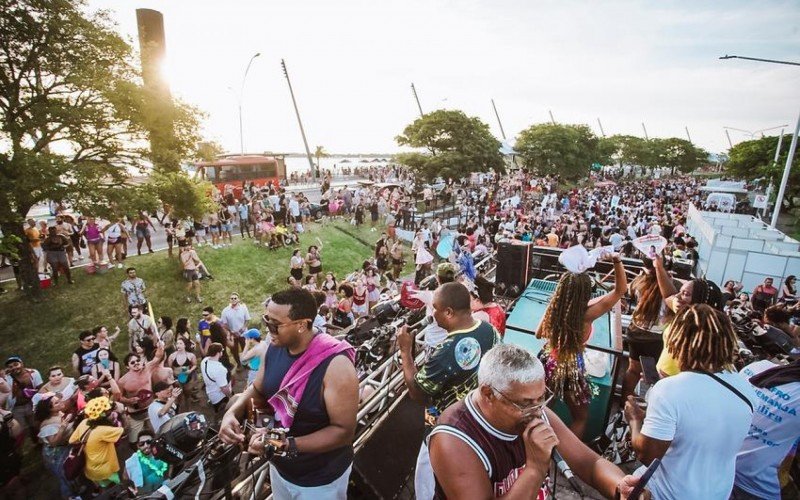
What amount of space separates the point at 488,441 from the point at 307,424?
1.29m

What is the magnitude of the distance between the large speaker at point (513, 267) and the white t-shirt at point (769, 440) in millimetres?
4933

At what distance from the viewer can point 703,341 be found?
212 centimetres

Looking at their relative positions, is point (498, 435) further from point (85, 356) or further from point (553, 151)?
point (553, 151)

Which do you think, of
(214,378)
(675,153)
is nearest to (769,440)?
(214,378)

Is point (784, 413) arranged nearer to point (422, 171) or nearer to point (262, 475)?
point (262, 475)

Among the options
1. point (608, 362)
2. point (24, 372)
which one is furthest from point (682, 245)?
point (24, 372)

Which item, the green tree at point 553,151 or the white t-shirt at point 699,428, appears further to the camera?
the green tree at point 553,151

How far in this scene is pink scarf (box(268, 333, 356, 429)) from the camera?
246cm

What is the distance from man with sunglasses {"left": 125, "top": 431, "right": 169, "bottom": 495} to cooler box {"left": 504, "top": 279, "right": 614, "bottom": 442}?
13.3ft

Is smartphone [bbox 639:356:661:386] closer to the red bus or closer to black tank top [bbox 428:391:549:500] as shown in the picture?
black tank top [bbox 428:391:549:500]

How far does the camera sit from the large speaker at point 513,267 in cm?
753

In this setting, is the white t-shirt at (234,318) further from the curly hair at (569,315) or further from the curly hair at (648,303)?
the curly hair at (648,303)

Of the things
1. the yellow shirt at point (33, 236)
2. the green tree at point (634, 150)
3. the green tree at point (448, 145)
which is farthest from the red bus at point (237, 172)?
the green tree at point (634, 150)

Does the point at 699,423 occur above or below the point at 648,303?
above
